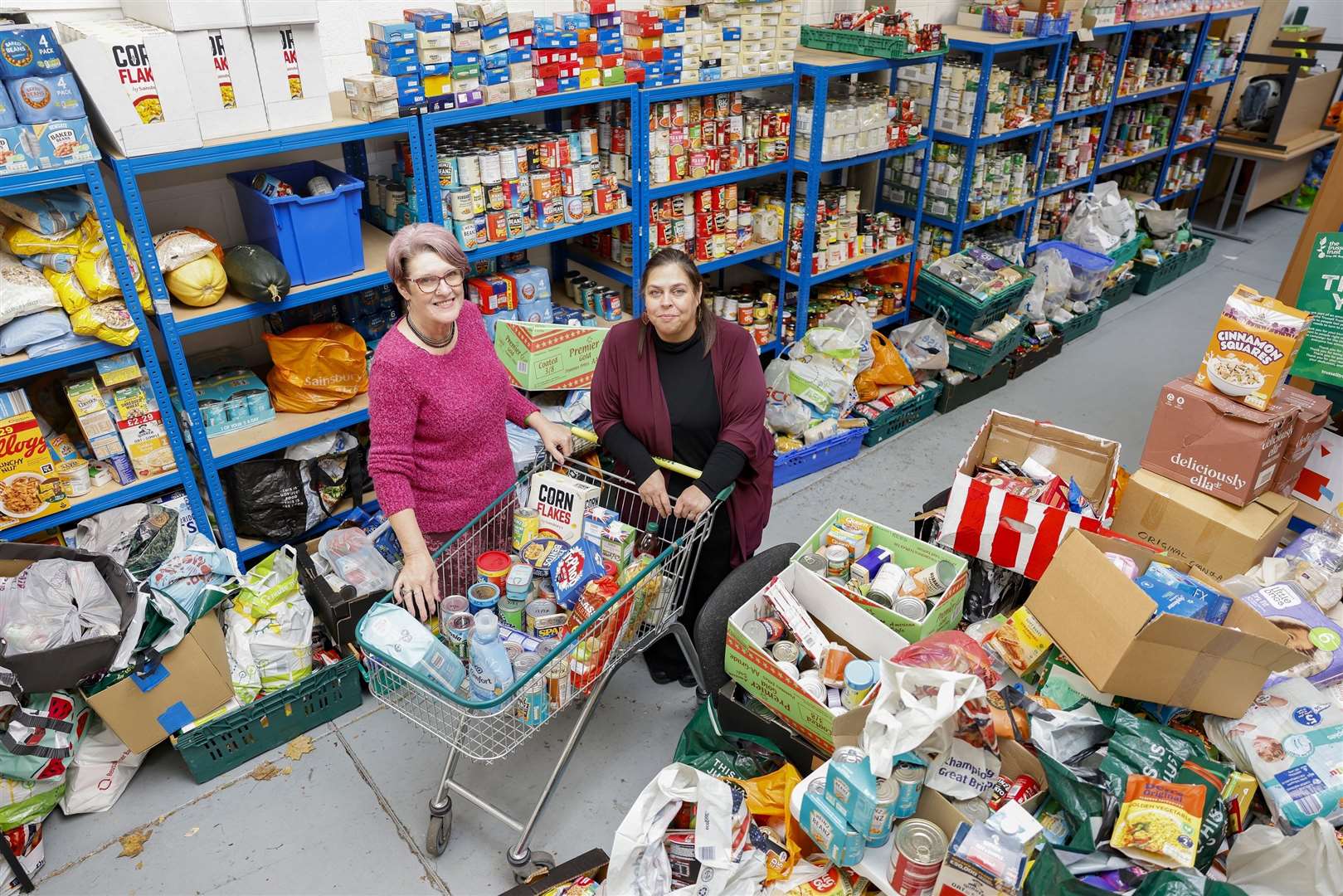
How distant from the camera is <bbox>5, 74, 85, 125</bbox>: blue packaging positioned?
8.69 ft

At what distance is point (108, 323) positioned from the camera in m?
2.99

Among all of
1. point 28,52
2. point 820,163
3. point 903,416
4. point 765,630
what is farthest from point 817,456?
point 28,52

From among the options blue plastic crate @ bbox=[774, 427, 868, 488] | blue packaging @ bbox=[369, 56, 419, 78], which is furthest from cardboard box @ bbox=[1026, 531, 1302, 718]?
blue packaging @ bbox=[369, 56, 419, 78]

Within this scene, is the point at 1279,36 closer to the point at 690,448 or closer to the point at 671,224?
the point at 671,224

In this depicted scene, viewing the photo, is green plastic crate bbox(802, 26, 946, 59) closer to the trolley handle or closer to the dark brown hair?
the dark brown hair

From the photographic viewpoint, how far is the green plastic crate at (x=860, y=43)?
486 centimetres

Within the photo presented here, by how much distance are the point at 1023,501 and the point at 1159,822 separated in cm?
99

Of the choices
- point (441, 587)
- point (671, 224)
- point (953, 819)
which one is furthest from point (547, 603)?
point (671, 224)

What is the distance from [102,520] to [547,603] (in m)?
1.92

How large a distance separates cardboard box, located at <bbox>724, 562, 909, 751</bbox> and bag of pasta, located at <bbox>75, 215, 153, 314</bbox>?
7.80 feet

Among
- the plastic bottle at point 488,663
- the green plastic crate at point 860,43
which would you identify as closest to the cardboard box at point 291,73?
the plastic bottle at point 488,663

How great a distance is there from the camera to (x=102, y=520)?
3.26 meters

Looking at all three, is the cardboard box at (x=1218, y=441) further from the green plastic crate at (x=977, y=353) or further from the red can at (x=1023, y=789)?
the green plastic crate at (x=977, y=353)

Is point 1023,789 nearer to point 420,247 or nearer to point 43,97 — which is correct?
point 420,247
